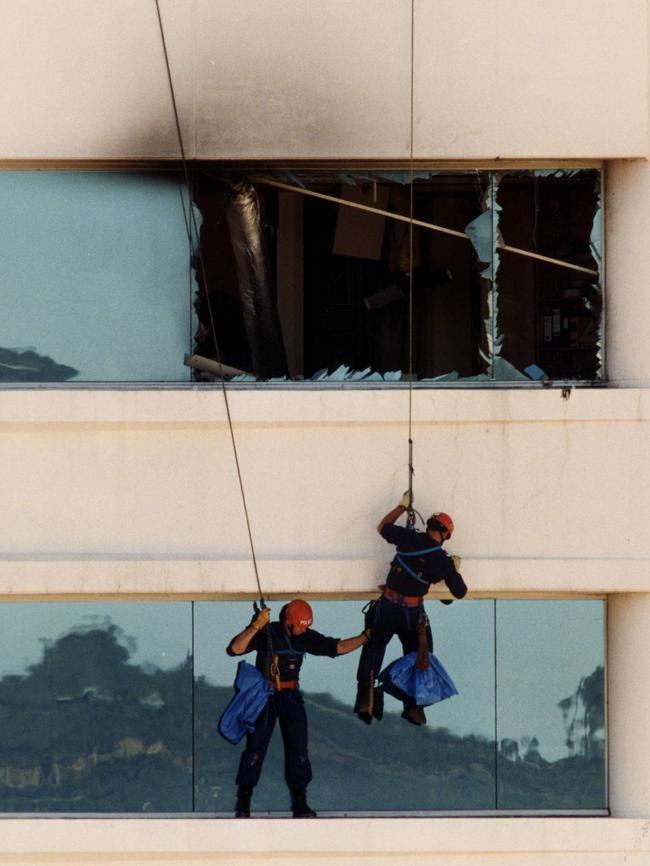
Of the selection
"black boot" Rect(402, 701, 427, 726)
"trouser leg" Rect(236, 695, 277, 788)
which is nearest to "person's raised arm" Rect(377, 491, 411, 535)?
"black boot" Rect(402, 701, 427, 726)

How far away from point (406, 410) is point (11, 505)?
2512 millimetres

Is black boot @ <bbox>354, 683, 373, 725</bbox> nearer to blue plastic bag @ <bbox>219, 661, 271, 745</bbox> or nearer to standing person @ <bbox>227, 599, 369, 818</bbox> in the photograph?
standing person @ <bbox>227, 599, 369, 818</bbox>

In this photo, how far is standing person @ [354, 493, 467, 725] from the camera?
688cm

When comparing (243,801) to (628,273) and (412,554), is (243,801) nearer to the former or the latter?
(412,554)

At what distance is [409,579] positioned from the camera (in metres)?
6.90

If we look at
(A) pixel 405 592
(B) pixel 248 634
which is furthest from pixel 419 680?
(B) pixel 248 634

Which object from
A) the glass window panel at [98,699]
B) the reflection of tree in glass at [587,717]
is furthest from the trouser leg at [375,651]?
the reflection of tree in glass at [587,717]

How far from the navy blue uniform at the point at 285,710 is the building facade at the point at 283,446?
162mm

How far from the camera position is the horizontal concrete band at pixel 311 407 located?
7.08 meters

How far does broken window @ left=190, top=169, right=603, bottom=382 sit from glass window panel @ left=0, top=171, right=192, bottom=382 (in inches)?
9.1

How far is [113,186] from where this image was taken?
7270 mm

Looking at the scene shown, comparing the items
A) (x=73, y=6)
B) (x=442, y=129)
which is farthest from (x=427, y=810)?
(x=73, y=6)

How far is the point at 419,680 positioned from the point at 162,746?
1.67m
